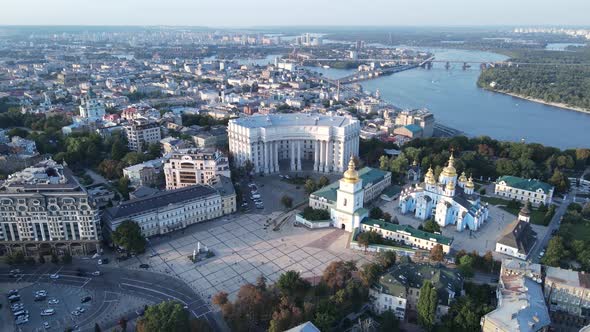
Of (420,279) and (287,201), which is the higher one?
(420,279)

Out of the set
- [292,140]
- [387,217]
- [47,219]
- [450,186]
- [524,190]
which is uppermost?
[292,140]

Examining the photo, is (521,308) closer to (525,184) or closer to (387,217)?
(387,217)

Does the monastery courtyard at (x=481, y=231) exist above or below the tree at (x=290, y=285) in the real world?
below

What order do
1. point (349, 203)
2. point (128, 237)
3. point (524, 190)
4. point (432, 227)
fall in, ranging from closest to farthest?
point (128, 237) < point (432, 227) < point (349, 203) < point (524, 190)

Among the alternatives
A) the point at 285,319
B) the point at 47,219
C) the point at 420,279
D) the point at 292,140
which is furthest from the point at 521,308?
the point at 292,140

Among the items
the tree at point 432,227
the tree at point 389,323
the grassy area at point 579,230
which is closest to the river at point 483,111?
the grassy area at point 579,230

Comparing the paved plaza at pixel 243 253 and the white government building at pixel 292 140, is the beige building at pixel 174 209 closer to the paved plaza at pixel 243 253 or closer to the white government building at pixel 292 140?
the paved plaza at pixel 243 253
